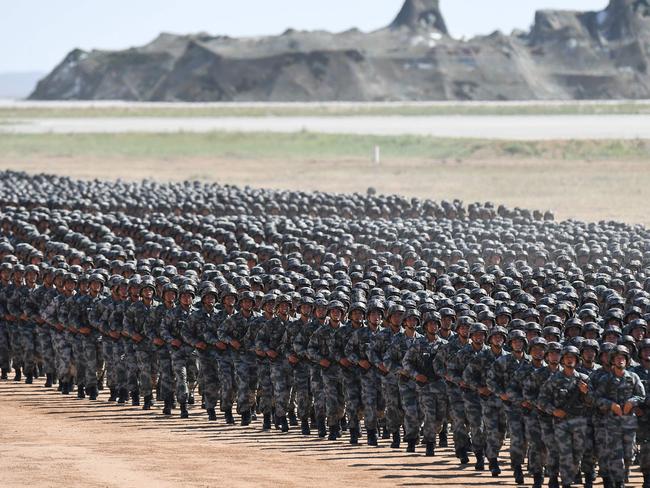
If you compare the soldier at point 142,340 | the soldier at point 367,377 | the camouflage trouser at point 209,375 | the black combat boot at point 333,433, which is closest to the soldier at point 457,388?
the soldier at point 367,377

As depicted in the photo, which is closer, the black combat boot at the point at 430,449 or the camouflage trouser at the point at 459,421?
the camouflage trouser at the point at 459,421

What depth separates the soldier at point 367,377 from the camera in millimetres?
18328

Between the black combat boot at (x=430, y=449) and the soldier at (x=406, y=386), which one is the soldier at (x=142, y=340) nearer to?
the soldier at (x=406, y=386)

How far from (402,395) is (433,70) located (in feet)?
348

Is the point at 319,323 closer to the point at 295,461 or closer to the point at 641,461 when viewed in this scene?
the point at 295,461

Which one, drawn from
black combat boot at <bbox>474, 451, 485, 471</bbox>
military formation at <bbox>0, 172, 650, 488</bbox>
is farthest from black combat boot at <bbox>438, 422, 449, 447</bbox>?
black combat boot at <bbox>474, 451, 485, 471</bbox>

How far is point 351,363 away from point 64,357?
18.3ft

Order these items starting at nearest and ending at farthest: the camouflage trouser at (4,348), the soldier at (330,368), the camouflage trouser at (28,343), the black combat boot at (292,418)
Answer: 1. the soldier at (330,368)
2. the black combat boot at (292,418)
3. the camouflage trouser at (28,343)
4. the camouflage trouser at (4,348)

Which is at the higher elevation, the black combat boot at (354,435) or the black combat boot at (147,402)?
the black combat boot at (147,402)

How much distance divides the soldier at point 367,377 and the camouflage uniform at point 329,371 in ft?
1.12

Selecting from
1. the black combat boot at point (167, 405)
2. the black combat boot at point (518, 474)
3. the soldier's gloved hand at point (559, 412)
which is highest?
the black combat boot at point (167, 405)

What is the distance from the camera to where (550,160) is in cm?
6544

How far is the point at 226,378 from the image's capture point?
19.9m

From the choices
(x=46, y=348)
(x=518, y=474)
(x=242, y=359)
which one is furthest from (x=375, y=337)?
(x=46, y=348)
